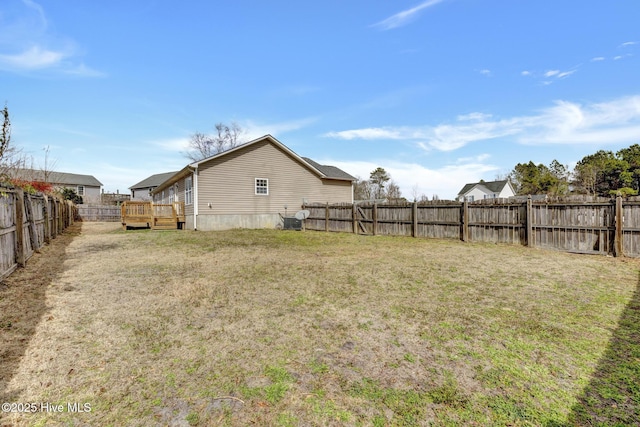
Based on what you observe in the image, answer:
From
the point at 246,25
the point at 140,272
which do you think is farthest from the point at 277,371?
the point at 246,25

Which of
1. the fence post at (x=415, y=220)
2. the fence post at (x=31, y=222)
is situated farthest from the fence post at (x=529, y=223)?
the fence post at (x=31, y=222)

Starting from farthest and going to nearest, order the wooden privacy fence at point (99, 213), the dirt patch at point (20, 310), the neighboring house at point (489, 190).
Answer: the neighboring house at point (489, 190) < the wooden privacy fence at point (99, 213) < the dirt patch at point (20, 310)

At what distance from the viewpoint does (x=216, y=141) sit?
4088cm

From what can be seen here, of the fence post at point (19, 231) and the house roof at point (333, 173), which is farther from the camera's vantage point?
the house roof at point (333, 173)

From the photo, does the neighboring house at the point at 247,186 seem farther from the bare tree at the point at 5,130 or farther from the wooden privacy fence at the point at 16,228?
the wooden privacy fence at the point at 16,228

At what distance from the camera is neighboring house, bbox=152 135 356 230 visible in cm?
1612

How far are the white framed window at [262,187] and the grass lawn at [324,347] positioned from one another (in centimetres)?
1213

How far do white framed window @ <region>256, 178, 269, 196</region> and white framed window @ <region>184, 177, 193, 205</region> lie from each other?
3867 mm

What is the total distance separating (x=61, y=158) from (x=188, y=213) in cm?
1118

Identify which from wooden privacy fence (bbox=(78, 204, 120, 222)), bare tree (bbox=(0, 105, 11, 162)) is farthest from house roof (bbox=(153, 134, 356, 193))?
wooden privacy fence (bbox=(78, 204, 120, 222))

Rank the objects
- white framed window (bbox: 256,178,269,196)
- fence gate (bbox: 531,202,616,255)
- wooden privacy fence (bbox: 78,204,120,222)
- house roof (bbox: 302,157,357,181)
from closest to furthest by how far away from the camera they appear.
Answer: fence gate (bbox: 531,202,616,255), white framed window (bbox: 256,178,269,196), house roof (bbox: 302,157,357,181), wooden privacy fence (bbox: 78,204,120,222)

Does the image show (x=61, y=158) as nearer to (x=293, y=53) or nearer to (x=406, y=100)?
(x=293, y=53)

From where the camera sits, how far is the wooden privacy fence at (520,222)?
766cm

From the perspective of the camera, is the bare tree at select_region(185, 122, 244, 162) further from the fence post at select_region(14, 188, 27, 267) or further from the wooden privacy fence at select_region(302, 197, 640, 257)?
the fence post at select_region(14, 188, 27, 267)
